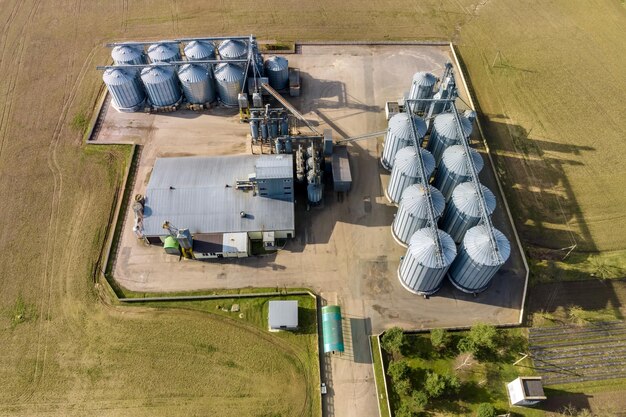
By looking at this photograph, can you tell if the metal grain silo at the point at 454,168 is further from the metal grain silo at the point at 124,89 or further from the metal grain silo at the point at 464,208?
the metal grain silo at the point at 124,89

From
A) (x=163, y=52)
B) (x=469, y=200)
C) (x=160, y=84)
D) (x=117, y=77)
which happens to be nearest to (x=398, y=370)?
(x=469, y=200)

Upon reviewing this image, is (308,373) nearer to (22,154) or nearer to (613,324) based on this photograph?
(613,324)

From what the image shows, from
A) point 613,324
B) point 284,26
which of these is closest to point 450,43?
Result: point 284,26

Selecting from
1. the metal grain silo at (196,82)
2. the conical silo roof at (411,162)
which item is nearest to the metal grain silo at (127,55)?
the metal grain silo at (196,82)

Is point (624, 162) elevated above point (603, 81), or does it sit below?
below

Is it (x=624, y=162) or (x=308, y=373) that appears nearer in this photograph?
(x=308, y=373)

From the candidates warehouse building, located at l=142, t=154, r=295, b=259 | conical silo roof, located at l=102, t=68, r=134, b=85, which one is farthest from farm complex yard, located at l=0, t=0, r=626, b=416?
warehouse building, located at l=142, t=154, r=295, b=259

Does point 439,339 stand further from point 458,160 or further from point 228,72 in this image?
point 228,72
